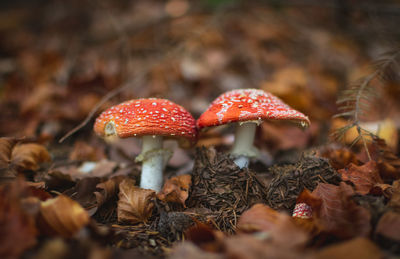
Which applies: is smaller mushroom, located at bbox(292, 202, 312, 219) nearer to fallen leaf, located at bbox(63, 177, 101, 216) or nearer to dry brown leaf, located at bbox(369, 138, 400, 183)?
dry brown leaf, located at bbox(369, 138, 400, 183)

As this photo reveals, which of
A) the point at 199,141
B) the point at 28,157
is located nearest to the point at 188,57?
the point at 199,141

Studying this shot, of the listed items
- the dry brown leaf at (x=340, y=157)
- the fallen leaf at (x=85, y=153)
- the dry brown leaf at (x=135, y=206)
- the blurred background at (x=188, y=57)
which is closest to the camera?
the dry brown leaf at (x=135, y=206)

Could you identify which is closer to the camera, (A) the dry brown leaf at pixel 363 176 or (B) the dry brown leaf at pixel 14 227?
(B) the dry brown leaf at pixel 14 227

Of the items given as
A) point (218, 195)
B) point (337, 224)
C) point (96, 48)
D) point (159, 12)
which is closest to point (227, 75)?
point (159, 12)

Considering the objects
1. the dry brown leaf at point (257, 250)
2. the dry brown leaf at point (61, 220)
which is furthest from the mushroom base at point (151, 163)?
the dry brown leaf at point (257, 250)

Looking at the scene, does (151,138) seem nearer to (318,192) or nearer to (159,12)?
(318,192)

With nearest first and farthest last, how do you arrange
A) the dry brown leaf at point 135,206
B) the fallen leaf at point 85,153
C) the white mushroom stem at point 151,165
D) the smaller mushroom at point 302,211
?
the smaller mushroom at point 302,211
the dry brown leaf at point 135,206
the white mushroom stem at point 151,165
the fallen leaf at point 85,153

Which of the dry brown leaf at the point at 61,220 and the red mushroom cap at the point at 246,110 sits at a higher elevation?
the red mushroom cap at the point at 246,110

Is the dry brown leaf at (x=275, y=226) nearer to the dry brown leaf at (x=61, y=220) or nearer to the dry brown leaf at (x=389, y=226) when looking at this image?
the dry brown leaf at (x=389, y=226)
